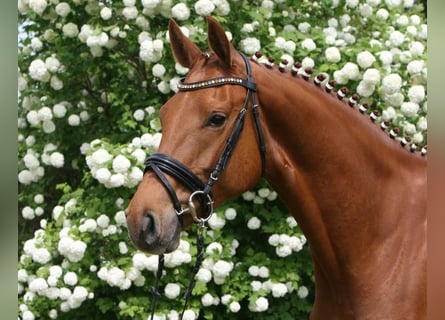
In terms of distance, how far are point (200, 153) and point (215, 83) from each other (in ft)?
0.75

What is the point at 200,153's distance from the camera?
1.73 meters

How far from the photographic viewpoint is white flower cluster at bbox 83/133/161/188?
2.98 m

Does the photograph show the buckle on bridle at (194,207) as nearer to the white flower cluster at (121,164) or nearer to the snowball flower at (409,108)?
the white flower cluster at (121,164)

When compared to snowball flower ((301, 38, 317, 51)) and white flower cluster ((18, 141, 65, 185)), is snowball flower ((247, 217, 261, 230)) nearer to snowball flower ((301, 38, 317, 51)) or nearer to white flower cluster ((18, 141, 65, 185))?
snowball flower ((301, 38, 317, 51))

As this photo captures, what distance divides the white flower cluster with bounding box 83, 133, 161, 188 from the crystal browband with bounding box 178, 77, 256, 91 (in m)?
1.26

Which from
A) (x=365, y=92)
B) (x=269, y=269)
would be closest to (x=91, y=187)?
(x=269, y=269)

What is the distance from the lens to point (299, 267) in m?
3.35

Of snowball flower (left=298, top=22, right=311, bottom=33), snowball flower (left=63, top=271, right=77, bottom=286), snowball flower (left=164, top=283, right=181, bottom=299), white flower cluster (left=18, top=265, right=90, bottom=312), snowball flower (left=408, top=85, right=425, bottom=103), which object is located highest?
snowball flower (left=298, top=22, right=311, bottom=33)

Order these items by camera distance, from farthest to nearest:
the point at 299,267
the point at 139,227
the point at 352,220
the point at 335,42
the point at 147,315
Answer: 1. the point at 335,42
2. the point at 299,267
3. the point at 147,315
4. the point at 352,220
5. the point at 139,227

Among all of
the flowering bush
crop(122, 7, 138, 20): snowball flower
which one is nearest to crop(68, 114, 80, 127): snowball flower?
the flowering bush

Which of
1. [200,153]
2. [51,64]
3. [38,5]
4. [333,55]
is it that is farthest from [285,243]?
[38,5]
